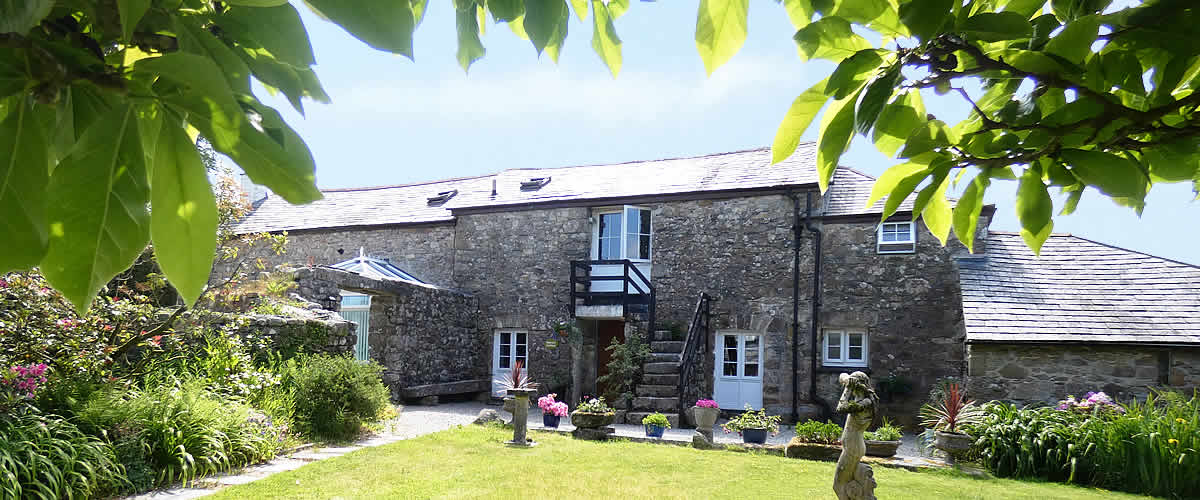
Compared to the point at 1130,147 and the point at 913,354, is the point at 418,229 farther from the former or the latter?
the point at 1130,147

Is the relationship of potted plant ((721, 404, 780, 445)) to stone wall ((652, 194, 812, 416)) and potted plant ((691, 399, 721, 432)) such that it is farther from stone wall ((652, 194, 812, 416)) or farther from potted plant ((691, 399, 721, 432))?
stone wall ((652, 194, 812, 416))

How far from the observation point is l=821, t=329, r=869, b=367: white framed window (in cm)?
1330

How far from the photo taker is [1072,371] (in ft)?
34.6

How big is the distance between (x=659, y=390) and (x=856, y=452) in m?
7.14

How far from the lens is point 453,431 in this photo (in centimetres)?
1030

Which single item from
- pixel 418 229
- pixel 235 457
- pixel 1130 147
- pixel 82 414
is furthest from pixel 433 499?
pixel 418 229

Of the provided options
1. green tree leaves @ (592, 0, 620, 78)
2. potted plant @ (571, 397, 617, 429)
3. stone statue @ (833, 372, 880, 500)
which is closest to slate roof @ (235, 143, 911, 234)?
potted plant @ (571, 397, 617, 429)

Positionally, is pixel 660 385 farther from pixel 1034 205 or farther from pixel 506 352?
pixel 1034 205

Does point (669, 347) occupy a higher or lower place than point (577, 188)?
lower

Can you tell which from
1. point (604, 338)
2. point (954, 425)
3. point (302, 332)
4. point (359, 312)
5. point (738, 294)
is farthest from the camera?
point (604, 338)

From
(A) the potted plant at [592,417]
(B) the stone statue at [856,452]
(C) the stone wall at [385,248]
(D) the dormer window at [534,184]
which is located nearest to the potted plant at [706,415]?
(A) the potted plant at [592,417]

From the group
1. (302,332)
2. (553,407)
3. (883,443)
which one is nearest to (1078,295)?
(883,443)

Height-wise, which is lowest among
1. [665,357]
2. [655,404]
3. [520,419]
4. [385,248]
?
[655,404]

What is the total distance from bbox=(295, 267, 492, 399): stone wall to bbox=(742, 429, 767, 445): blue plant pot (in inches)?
252
